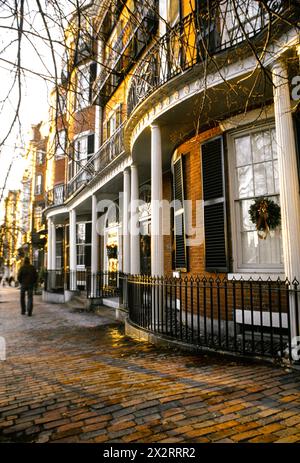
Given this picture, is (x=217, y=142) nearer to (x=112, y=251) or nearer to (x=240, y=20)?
(x=240, y=20)

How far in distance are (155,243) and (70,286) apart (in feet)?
31.7

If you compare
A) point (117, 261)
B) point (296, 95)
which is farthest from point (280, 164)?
point (117, 261)

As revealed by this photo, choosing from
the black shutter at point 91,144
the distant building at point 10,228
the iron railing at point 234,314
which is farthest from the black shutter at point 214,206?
the black shutter at point 91,144

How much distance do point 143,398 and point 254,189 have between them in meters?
4.25

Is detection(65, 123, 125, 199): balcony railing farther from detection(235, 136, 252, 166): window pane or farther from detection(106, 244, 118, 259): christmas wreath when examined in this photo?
detection(235, 136, 252, 166): window pane

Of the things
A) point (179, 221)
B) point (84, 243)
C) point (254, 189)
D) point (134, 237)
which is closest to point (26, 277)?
point (134, 237)

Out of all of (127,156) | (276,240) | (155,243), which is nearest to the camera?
(276,240)

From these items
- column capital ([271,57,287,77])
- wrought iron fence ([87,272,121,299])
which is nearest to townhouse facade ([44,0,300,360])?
column capital ([271,57,287,77])

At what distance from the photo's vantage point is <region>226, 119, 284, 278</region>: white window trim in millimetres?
5588

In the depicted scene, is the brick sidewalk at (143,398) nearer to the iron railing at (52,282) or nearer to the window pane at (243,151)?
the window pane at (243,151)

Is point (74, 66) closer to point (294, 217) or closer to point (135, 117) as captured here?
point (294, 217)

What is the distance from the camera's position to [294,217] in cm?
432

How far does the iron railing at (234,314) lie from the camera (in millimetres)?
4277

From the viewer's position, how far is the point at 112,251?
14078mm
